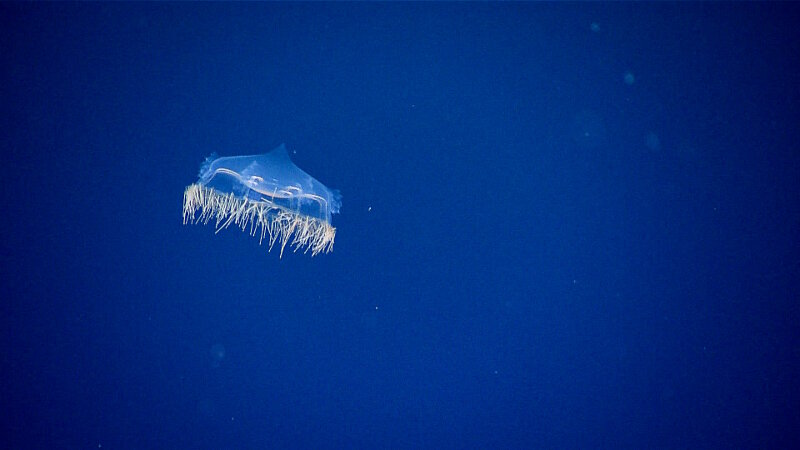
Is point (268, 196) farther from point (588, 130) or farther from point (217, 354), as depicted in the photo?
point (588, 130)

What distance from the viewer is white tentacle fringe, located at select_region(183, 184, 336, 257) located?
333 centimetres

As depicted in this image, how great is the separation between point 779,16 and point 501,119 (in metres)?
2.48

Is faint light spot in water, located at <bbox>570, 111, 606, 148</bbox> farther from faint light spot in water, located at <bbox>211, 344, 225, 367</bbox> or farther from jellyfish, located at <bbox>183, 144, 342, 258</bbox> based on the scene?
faint light spot in water, located at <bbox>211, 344, 225, 367</bbox>

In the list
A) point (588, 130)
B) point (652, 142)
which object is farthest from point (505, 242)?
point (652, 142)

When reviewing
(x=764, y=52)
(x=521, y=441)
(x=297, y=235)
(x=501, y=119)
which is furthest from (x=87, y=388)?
(x=764, y=52)

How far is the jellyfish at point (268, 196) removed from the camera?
332 centimetres

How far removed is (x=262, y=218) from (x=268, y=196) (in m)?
0.19

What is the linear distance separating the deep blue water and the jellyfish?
233mm

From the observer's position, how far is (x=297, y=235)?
355 cm

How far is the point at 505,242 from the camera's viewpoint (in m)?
3.93

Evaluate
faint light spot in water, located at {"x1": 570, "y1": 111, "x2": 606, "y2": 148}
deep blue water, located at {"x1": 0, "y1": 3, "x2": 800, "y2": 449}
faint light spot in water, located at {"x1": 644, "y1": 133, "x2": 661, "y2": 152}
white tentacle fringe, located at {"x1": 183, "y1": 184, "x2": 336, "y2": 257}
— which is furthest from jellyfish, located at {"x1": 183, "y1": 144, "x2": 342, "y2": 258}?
faint light spot in water, located at {"x1": 644, "y1": 133, "x2": 661, "y2": 152}

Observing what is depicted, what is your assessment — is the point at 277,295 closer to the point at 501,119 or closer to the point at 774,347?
the point at 501,119

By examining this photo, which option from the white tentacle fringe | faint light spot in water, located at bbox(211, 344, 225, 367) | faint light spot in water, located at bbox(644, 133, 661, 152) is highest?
faint light spot in water, located at bbox(644, 133, 661, 152)

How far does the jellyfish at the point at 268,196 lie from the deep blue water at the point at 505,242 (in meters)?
0.23
